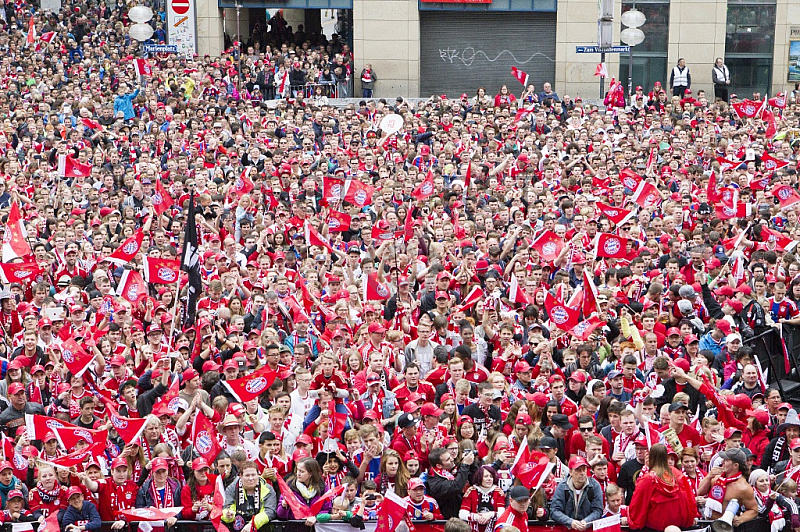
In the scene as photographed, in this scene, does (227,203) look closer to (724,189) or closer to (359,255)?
(359,255)

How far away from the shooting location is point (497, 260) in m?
17.7

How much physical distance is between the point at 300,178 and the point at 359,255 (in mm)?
5359

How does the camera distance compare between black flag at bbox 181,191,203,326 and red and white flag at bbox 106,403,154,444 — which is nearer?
red and white flag at bbox 106,403,154,444

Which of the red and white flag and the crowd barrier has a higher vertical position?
the red and white flag

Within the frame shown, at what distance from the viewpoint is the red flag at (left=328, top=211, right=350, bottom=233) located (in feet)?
65.6

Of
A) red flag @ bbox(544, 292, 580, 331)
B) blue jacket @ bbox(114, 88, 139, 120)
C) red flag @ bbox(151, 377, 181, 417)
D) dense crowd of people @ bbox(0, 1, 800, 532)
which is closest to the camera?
dense crowd of people @ bbox(0, 1, 800, 532)

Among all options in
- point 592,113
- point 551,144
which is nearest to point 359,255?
point 551,144

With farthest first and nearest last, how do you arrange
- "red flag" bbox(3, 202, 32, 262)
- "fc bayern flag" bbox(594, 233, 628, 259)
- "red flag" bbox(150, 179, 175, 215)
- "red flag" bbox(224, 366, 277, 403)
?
1. "red flag" bbox(150, 179, 175, 215)
2. "fc bayern flag" bbox(594, 233, 628, 259)
3. "red flag" bbox(3, 202, 32, 262)
4. "red flag" bbox(224, 366, 277, 403)

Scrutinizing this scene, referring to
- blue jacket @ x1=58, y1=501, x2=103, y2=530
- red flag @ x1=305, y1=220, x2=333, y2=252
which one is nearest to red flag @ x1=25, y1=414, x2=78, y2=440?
blue jacket @ x1=58, y1=501, x2=103, y2=530

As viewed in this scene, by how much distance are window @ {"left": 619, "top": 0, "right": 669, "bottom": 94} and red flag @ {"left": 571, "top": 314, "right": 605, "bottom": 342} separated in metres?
26.3

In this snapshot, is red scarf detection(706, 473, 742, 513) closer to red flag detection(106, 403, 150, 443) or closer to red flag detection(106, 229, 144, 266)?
red flag detection(106, 403, 150, 443)

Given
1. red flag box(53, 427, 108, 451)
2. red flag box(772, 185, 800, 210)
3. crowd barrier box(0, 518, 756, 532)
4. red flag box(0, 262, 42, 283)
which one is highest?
red flag box(772, 185, 800, 210)

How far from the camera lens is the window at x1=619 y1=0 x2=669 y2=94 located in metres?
39.8

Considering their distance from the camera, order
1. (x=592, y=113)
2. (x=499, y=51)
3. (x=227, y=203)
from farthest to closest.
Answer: (x=499, y=51) < (x=592, y=113) < (x=227, y=203)
